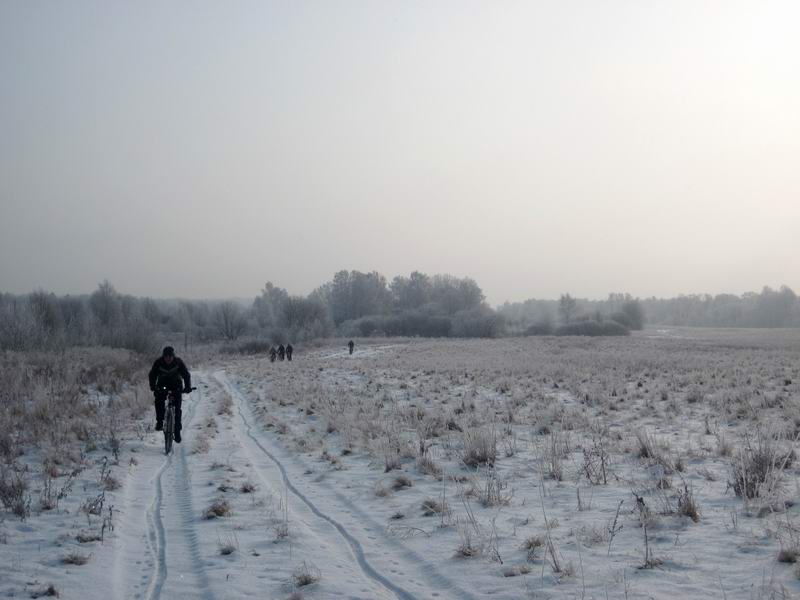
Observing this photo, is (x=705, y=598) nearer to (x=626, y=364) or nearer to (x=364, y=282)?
(x=626, y=364)

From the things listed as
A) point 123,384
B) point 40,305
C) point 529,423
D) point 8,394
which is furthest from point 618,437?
point 40,305

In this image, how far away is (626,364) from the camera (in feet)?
97.7

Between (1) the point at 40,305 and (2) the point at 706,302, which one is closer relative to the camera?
(1) the point at 40,305

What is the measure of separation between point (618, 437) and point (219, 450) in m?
7.66

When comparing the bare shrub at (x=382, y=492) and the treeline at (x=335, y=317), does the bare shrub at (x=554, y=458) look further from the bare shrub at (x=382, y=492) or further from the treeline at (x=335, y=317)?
the treeline at (x=335, y=317)

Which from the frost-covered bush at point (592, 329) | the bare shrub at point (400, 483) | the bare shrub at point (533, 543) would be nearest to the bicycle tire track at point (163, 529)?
the bare shrub at point (400, 483)

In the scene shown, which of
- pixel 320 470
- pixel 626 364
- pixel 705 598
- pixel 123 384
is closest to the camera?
pixel 705 598

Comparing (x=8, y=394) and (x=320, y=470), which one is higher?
(x=8, y=394)

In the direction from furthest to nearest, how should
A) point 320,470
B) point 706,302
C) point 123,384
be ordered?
point 706,302, point 123,384, point 320,470

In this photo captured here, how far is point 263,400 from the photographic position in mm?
21297

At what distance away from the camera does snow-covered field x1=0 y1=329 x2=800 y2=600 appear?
5473 mm

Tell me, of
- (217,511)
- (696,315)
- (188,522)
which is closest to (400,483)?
(217,511)

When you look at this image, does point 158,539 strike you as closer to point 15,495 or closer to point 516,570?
point 15,495

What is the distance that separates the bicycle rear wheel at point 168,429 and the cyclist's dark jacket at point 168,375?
61 centimetres
